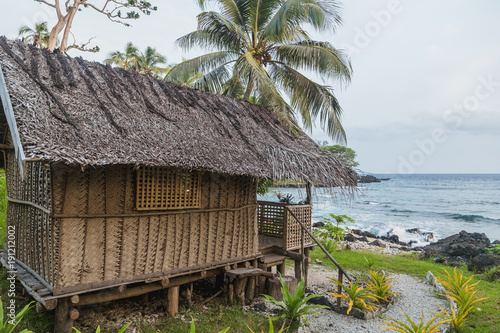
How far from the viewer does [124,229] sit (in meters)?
4.68

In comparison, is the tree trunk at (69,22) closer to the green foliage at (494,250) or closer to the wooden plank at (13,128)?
the wooden plank at (13,128)

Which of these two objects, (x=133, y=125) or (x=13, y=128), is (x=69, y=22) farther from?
(x=13, y=128)

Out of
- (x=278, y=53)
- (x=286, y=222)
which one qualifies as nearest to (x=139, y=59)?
(x=278, y=53)

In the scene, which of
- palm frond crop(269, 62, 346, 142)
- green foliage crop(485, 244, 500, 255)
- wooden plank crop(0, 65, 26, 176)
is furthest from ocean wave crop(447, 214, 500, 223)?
wooden plank crop(0, 65, 26, 176)

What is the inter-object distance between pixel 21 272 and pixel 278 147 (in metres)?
4.78

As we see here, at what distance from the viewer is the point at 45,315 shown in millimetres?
4867

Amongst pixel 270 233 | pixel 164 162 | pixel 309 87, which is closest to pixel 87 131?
pixel 164 162

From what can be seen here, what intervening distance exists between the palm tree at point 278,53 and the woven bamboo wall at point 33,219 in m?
5.11

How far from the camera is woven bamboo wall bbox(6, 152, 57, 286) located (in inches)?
166

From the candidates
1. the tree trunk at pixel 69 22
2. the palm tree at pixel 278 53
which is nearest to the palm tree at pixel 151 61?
the tree trunk at pixel 69 22

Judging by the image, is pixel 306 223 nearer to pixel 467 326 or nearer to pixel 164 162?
pixel 467 326

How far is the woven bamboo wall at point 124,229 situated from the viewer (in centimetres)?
418

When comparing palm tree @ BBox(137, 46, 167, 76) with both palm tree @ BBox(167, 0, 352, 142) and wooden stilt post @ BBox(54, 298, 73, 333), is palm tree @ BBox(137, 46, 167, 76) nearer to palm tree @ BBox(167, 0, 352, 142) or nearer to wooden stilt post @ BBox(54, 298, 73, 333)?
palm tree @ BBox(167, 0, 352, 142)

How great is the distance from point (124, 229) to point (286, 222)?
355 centimetres
